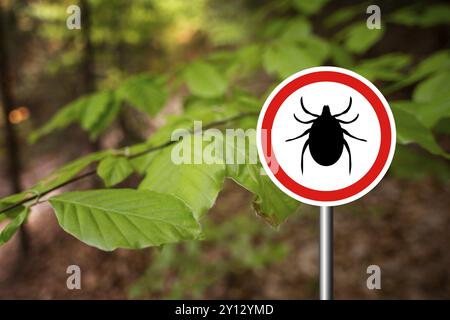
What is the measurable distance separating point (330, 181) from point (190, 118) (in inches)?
20.7

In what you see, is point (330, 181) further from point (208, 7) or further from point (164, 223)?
point (208, 7)

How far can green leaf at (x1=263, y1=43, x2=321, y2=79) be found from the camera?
1.45 meters

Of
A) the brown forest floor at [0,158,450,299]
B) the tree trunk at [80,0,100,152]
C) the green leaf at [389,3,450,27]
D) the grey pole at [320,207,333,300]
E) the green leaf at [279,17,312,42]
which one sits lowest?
the brown forest floor at [0,158,450,299]

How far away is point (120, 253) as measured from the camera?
4.25 m

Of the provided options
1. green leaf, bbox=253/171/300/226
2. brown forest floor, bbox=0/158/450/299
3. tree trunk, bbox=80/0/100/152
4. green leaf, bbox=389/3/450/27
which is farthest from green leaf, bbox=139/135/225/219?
tree trunk, bbox=80/0/100/152

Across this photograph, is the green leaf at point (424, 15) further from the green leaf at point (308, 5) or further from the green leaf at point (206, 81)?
the green leaf at point (206, 81)

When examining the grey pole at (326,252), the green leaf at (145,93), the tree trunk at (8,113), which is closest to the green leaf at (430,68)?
the grey pole at (326,252)

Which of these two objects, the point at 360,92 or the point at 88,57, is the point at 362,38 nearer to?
the point at 360,92

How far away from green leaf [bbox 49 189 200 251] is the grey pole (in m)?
0.34

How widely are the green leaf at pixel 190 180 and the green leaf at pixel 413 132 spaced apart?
21.4 inches

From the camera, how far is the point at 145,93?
1.58 meters

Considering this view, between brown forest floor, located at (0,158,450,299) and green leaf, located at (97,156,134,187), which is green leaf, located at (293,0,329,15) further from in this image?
brown forest floor, located at (0,158,450,299)

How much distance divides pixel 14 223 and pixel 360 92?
36.6 inches
